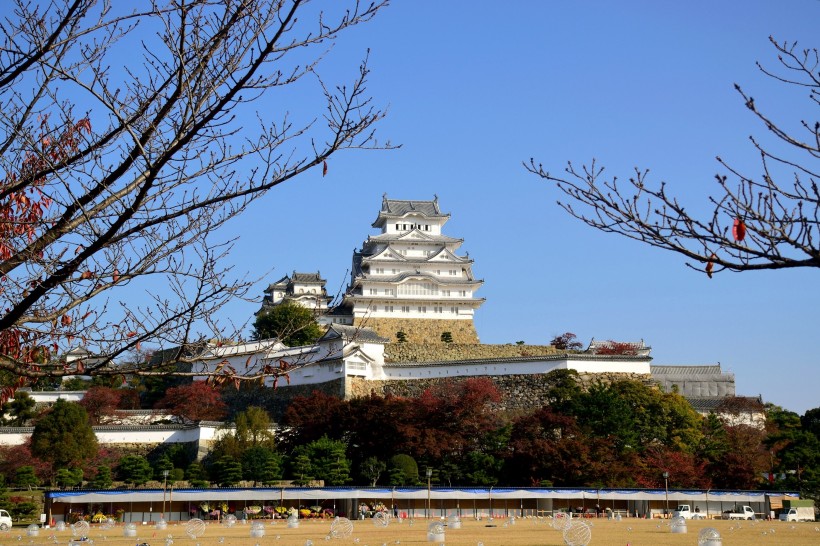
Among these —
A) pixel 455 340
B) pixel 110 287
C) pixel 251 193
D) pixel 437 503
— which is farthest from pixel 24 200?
pixel 455 340

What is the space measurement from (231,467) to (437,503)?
8.03 m

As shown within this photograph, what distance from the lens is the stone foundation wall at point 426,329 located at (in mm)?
51469

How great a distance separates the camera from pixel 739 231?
493 centimetres

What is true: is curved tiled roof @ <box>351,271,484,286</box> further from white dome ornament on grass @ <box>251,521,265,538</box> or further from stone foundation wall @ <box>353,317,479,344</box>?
white dome ornament on grass @ <box>251,521,265,538</box>

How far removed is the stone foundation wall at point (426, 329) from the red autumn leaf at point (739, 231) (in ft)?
152

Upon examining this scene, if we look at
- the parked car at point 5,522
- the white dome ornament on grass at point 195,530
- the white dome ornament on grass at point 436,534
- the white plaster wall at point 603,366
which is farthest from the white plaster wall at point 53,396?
the white dome ornament on grass at point 436,534

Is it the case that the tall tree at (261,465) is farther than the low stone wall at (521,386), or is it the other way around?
the low stone wall at (521,386)

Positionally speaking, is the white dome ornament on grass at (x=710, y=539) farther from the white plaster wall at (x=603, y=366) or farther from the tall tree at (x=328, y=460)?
the white plaster wall at (x=603, y=366)

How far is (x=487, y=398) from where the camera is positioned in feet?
134

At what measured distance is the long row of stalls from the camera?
32.6 metres

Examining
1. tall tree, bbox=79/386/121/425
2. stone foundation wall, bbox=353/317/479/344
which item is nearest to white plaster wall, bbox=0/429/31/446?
tall tree, bbox=79/386/121/425

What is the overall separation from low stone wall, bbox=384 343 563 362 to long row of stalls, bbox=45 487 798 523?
11735 mm

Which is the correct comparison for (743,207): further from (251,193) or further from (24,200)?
(24,200)

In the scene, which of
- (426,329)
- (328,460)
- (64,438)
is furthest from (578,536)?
(426,329)
